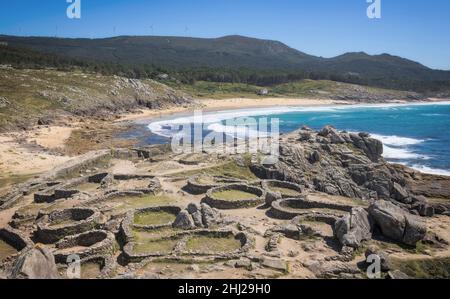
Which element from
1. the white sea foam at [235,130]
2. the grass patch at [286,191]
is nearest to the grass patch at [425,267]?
the grass patch at [286,191]

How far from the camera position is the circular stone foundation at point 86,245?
66.0ft

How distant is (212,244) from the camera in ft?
72.2

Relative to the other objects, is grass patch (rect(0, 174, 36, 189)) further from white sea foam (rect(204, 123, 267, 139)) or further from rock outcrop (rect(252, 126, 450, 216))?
white sea foam (rect(204, 123, 267, 139))

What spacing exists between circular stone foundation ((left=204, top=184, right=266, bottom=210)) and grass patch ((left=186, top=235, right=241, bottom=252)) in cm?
587

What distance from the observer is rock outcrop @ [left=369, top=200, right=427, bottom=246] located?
24.1 metres

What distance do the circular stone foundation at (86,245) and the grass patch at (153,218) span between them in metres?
3.04

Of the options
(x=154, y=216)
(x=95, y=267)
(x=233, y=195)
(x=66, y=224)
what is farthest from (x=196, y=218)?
(x=66, y=224)

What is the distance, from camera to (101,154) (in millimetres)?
44531

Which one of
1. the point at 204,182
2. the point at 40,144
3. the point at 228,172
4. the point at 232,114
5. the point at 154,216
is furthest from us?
the point at 232,114

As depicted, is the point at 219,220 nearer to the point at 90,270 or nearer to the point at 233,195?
the point at 233,195

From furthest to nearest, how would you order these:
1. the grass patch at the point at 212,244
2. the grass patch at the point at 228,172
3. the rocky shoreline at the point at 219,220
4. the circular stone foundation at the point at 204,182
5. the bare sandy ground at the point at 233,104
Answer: the bare sandy ground at the point at 233,104 → the grass patch at the point at 228,172 → the circular stone foundation at the point at 204,182 → the grass patch at the point at 212,244 → the rocky shoreline at the point at 219,220

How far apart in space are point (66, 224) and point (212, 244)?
871 centimetres

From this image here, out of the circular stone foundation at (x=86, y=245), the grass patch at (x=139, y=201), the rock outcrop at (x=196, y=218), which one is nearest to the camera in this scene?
the circular stone foundation at (x=86, y=245)

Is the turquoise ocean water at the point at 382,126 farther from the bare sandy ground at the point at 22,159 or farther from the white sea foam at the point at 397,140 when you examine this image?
the bare sandy ground at the point at 22,159
